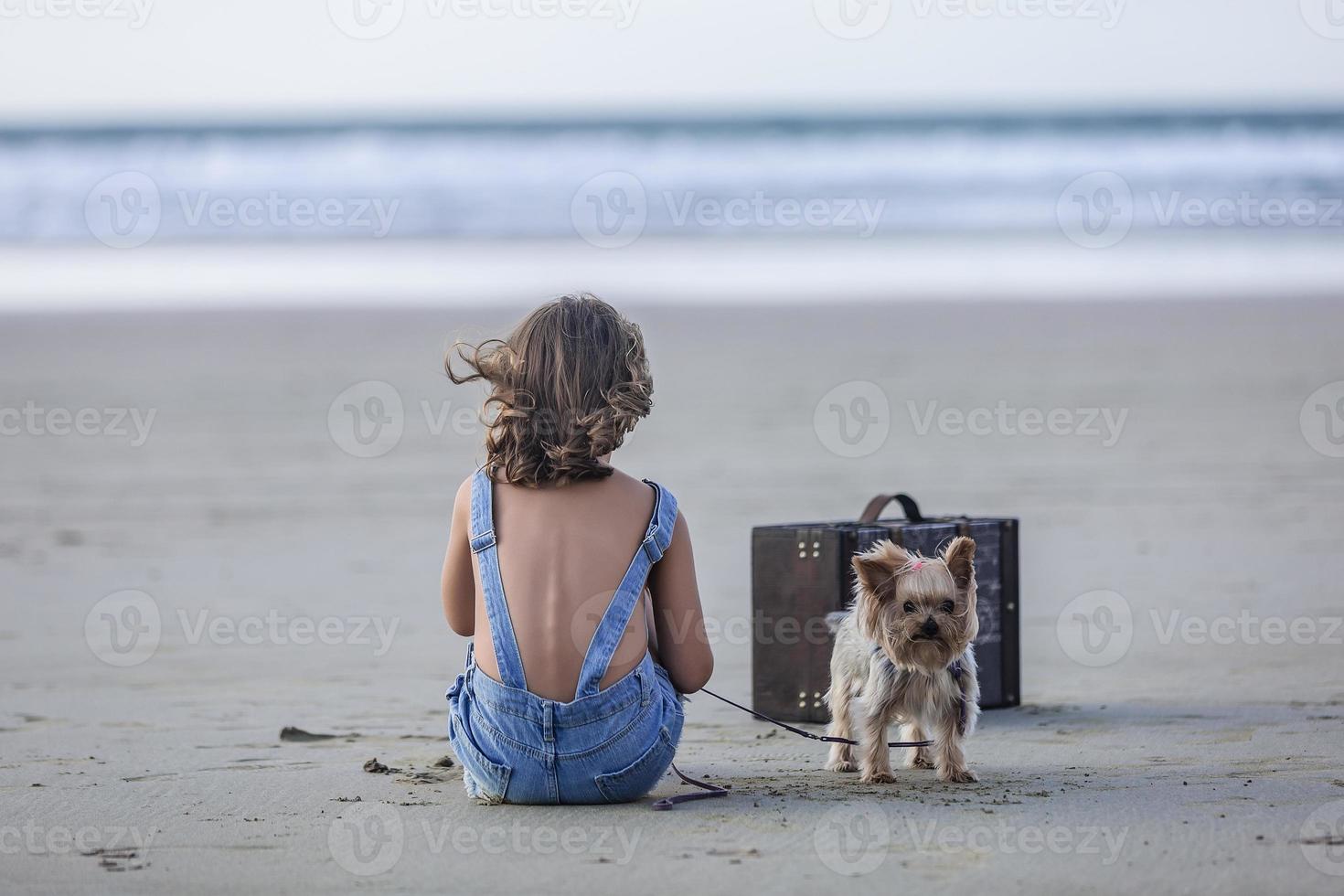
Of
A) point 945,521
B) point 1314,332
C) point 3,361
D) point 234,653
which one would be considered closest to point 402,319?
point 3,361

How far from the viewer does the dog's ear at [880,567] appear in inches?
164

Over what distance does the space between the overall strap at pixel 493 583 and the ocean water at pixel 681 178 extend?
76.6ft

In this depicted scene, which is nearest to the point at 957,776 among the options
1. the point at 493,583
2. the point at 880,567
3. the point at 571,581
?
the point at 880,567

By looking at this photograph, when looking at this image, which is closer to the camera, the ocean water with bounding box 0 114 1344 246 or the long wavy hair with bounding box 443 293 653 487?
the long wavy hair with bounding box 443 293 653 487

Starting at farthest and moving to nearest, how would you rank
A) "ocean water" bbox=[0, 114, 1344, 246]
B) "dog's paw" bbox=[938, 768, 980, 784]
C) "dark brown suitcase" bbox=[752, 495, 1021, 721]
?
"ocean water" bbox=[0, 114, 1344, 246]
"dark brown suitcase" bbox=[752, 495, 1021, 721]
"dog's paw" bbox=[938, 768, 980, 784]

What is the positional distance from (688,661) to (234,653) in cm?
314

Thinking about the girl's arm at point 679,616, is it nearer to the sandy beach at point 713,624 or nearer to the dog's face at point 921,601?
the sandy beach at point 713,624

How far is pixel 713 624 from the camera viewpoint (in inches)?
266

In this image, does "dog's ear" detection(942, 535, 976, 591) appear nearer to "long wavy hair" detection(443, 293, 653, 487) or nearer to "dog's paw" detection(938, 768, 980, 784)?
"dog's paw" detection(938, 768, 980, 784)

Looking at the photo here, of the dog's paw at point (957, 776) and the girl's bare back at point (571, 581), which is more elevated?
the girl's bare back at point (571, 581)

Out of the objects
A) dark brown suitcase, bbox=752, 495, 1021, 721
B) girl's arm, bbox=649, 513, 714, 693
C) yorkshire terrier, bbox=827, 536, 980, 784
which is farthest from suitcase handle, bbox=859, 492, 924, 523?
girl's arm, bbox=649, 513, 714, 693

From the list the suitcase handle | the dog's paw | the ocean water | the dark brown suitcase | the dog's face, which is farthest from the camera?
the ocean water

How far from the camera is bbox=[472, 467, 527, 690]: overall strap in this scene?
3.88m

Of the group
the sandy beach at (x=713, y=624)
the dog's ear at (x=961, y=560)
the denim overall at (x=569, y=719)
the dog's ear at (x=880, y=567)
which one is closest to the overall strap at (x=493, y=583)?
the denim overall at (x=569, y=719)
